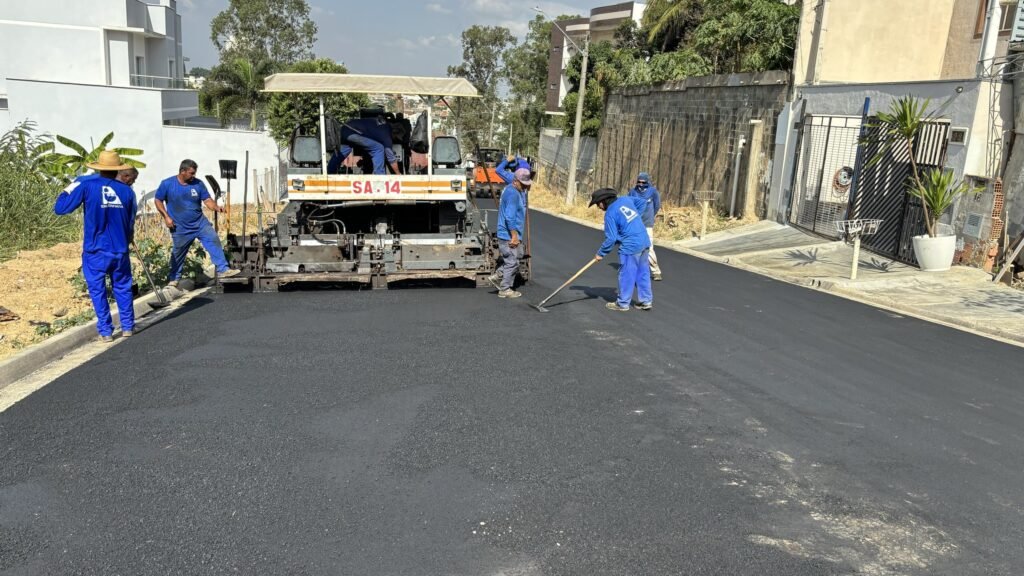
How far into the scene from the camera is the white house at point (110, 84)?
95.5 feet

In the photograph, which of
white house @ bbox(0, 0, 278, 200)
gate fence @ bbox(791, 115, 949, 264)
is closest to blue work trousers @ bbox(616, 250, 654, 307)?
gate fence @ bbox(791, 115, 949, 264)

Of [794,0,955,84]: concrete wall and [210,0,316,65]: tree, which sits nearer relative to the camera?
[794,0,955,84]: concrete wall

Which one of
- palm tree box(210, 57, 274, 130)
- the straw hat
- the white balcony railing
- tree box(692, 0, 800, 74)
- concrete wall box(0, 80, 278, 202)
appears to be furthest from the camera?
palm tree box(210, 57, 274, 130)

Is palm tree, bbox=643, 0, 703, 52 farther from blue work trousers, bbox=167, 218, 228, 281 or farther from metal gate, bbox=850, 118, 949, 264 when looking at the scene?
blue work trousers, bbox=167, 218, 228, 281

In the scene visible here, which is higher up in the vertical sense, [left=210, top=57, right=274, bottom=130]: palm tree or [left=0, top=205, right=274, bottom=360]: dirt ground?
[left=210, top=57, right=274, bottom=130]: palm tree

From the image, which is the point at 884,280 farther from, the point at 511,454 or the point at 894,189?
the point at 511,454

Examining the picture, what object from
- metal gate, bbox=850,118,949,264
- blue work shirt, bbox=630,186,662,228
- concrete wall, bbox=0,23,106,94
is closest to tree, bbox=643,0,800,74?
metal gate, bbox=850,118,949,264

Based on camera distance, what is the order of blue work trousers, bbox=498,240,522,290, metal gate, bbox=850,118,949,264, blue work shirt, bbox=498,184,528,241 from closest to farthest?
blue work shirt, bbox=498,184,528,241
blue work trousers, bbox=498,240,522,290
metal gate, bbox=850,118,949,264

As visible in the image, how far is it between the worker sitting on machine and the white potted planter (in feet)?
25.5

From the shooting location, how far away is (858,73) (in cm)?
1830

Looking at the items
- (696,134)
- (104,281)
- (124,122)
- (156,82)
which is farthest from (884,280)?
(156,82)

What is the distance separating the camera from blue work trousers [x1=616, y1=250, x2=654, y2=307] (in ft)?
30.5

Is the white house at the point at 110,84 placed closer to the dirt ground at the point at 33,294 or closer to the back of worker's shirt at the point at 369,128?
the dirt ground at the point at 33,294

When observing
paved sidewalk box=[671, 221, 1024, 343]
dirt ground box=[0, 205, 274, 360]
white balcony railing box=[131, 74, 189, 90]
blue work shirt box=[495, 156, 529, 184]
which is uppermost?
white balcony railing box=[131, 74, 189, 90]
